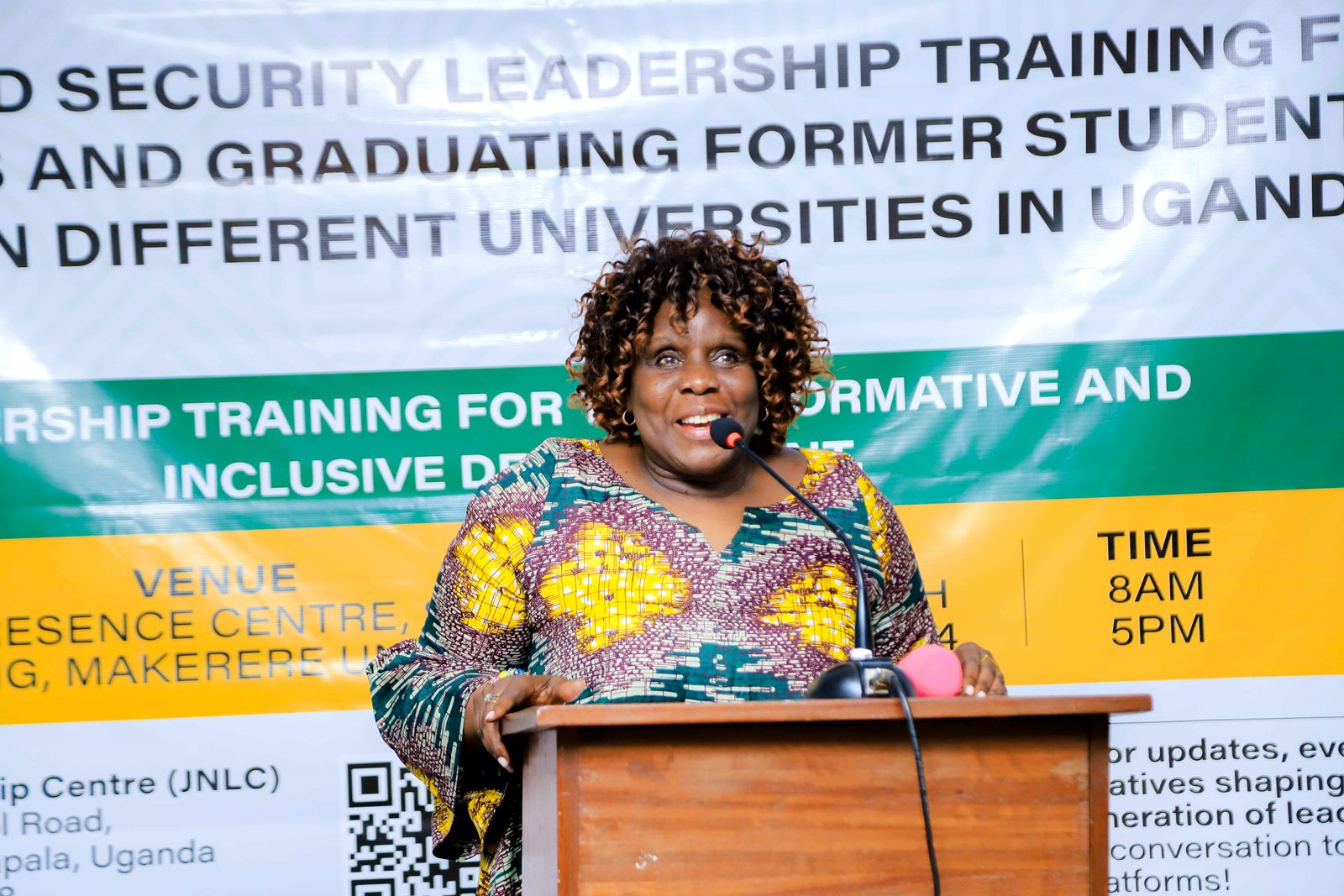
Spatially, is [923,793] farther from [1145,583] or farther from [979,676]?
[1145,583]

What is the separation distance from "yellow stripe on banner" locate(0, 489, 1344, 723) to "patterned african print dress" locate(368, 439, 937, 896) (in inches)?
45.3

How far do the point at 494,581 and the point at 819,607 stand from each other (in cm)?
48

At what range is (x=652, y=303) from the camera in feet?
7.24

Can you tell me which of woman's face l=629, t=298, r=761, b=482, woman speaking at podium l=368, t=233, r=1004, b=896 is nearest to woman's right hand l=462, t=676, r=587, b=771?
woman speaking at podium l=368, t=233, r=1004, b=896

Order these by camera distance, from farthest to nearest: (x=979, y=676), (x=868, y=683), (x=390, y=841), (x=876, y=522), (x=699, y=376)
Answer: (x=390, y=841) < (x=876, y=522) < (x=699, y=376) < (x=979, y=676) < (x=868, y=683)

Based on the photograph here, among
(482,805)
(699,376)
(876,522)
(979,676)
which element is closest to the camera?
(979,676)

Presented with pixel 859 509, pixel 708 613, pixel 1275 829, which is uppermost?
pixel 859 509

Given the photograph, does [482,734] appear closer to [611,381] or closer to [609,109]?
[611,381]

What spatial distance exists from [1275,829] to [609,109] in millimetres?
2293

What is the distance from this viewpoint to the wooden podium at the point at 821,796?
1.42m

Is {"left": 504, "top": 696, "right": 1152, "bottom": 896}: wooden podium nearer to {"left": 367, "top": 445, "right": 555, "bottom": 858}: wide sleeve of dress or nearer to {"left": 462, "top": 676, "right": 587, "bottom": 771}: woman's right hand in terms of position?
{"left": 462, "top": 676, "right": 587, "bottom": 771}: woman's right hand

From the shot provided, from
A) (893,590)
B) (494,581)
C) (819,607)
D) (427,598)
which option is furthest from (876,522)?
(427,598)

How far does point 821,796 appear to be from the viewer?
1469 millimetres

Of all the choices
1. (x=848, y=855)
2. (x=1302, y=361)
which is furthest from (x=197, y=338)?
(x=1302, y=361)
